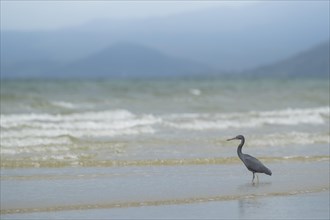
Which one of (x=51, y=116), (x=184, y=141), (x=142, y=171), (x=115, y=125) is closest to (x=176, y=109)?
(x=51, y=116)

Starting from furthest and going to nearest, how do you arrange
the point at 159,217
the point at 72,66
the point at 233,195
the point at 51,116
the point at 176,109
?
the point at 72,66 → the point at 176,109 → the point at 51,116 → the point at 233,195 → the point at 159,217

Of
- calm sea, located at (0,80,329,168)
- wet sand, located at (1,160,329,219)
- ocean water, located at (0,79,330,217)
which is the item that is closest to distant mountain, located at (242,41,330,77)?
calm sea, located at (0,80,329,168)

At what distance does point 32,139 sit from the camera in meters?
18.8

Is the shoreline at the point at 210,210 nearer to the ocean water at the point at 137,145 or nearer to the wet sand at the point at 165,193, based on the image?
the wet sand at the point at 165,193

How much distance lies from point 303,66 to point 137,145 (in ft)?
368

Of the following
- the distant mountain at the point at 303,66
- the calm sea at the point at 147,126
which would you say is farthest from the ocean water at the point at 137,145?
the distant mountain at the point at 303,66

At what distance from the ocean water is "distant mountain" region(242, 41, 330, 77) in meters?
82.5

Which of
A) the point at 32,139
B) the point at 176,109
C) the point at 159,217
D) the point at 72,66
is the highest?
the point at 72,66

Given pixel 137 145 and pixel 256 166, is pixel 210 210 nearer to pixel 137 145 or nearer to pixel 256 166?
pixel 256 166

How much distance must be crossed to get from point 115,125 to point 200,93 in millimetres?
18264

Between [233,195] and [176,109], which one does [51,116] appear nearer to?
[176,109]

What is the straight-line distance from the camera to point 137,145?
61.6 ft

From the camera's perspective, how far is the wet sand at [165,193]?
10758mm

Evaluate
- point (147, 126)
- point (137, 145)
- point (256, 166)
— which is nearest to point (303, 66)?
point (147, 126)
